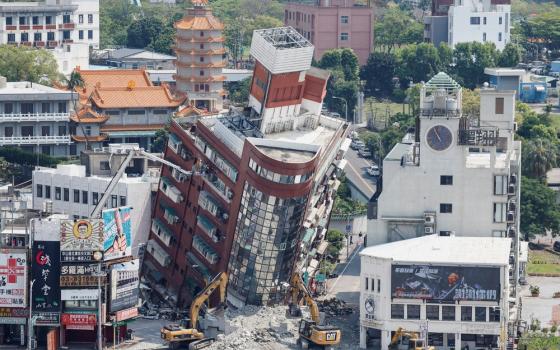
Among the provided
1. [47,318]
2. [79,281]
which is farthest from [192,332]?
[47,318]

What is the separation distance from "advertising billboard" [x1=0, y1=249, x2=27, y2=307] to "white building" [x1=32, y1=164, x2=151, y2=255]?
1031 cm

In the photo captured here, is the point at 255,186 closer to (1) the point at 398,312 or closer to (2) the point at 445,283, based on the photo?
(1) the point at 398,312

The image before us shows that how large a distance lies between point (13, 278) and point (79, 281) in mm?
4229

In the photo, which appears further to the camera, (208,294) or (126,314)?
(208,294)

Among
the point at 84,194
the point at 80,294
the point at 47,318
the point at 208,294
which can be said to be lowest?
the point at 47,318

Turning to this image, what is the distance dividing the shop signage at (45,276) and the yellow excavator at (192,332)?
23.3 feet

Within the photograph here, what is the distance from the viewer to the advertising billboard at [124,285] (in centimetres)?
14275

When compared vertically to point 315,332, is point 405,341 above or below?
below

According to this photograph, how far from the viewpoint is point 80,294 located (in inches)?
5581

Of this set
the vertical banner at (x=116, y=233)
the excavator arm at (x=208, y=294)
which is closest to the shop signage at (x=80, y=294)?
the vertical banner at (x=116, y=233)

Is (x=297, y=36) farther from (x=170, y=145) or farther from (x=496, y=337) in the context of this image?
(x=496, y=337)

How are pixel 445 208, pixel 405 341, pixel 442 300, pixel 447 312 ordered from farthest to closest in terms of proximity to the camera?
pixel 445 208 → pixel 447 312 → pixel 442 300 → pixel 405 341

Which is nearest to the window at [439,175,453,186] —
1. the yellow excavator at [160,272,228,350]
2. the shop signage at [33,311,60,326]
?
the yellow excavator at [160,272,228,350]

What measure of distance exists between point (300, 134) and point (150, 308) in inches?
685
